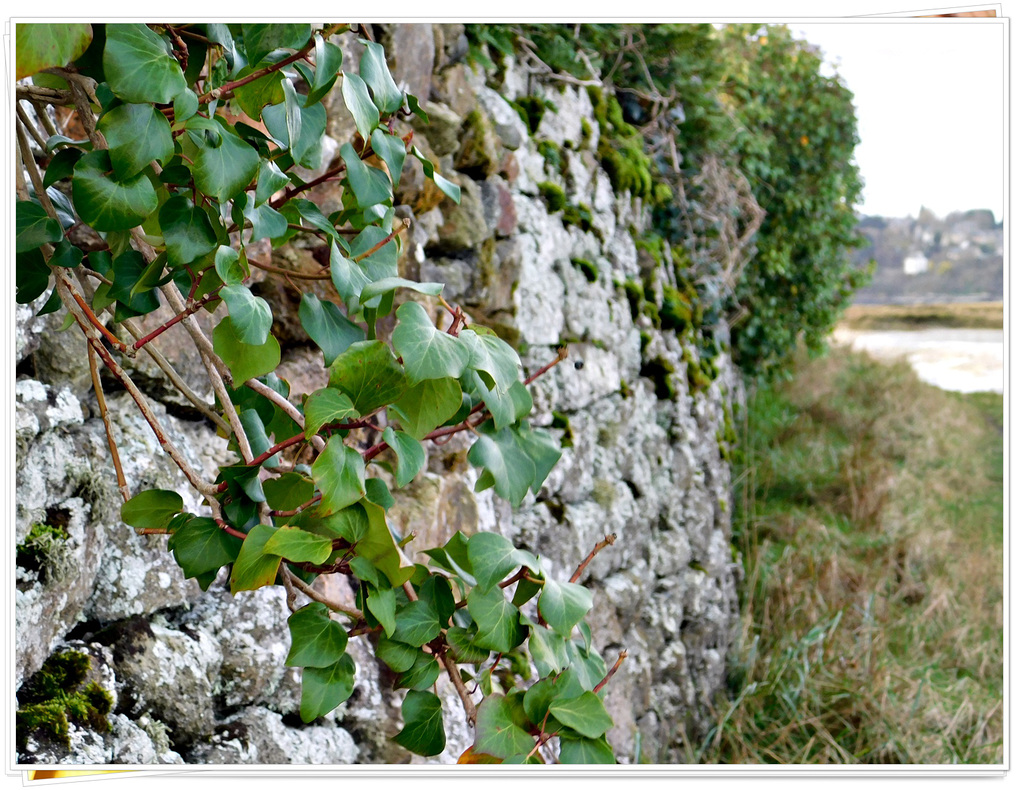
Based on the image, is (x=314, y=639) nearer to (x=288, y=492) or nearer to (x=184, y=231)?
(x=288, y=492)

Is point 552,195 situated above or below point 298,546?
above

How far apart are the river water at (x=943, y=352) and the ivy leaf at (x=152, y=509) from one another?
213 inches

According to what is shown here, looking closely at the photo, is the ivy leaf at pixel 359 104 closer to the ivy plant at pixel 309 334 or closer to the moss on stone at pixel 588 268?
the ivy plant at pixel 309 334

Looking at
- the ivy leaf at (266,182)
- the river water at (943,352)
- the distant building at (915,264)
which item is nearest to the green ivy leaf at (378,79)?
the ivy leaf at (266,182)

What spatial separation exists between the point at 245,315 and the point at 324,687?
1.08 feet

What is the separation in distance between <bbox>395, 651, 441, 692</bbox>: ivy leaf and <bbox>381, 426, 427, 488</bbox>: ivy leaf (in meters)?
0.20

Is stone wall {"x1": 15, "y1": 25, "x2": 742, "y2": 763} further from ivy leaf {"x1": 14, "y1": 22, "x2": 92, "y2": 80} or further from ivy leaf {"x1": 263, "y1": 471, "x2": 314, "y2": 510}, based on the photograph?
ivy leaf {"x1": 14, "y1": 22, "x2": 92, "y2": 80}

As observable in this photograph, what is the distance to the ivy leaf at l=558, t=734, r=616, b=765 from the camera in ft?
2.31

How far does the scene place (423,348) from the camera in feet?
1.90

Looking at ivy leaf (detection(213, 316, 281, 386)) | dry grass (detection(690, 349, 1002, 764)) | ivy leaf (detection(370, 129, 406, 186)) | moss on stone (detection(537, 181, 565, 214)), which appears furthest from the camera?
dry grass (detection(690, 349, 1002, 764))

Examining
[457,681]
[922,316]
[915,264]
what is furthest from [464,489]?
[922,316]

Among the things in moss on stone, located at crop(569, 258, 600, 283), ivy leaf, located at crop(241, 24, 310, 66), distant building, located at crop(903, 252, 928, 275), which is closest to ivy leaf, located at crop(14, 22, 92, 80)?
ivy leaf, located at crop(241, 24, 310, 66)
